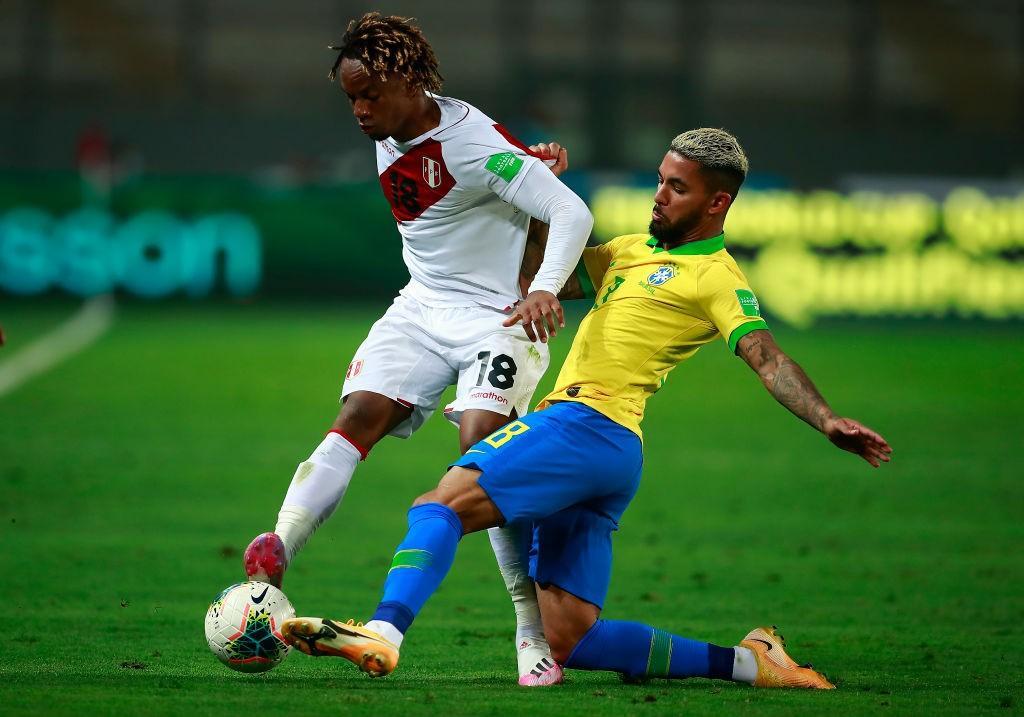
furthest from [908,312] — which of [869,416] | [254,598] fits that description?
[254,598]

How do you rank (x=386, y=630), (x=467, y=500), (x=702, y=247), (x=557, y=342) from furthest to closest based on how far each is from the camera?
(x=557, y=342) → (x=702, y=247) → (x=467, y=500) → (x=386, y=630)

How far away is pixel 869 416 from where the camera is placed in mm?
13617

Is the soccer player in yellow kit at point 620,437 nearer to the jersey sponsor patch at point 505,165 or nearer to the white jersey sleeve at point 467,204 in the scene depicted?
the white jersey sleeve at point 467,204

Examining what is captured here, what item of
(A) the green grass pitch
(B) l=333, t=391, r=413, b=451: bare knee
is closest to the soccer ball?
(A) the green grass pitch

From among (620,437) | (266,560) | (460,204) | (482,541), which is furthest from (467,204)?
(482,541)

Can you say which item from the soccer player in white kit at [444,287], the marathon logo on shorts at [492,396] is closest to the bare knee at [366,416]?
the soccer player in white kit at [444,287]

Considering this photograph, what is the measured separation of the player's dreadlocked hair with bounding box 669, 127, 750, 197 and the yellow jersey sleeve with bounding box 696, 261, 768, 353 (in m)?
0.34

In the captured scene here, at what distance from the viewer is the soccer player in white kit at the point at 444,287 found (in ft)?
18.0

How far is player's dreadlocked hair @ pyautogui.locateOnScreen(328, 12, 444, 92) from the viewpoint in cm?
551

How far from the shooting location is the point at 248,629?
5.02m

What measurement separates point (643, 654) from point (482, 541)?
4.10 metres

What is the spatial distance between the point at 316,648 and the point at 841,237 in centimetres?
1565

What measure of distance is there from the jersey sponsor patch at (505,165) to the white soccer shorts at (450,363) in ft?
1.86

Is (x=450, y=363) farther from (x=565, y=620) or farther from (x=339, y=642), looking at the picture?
(x=339, y=642)
